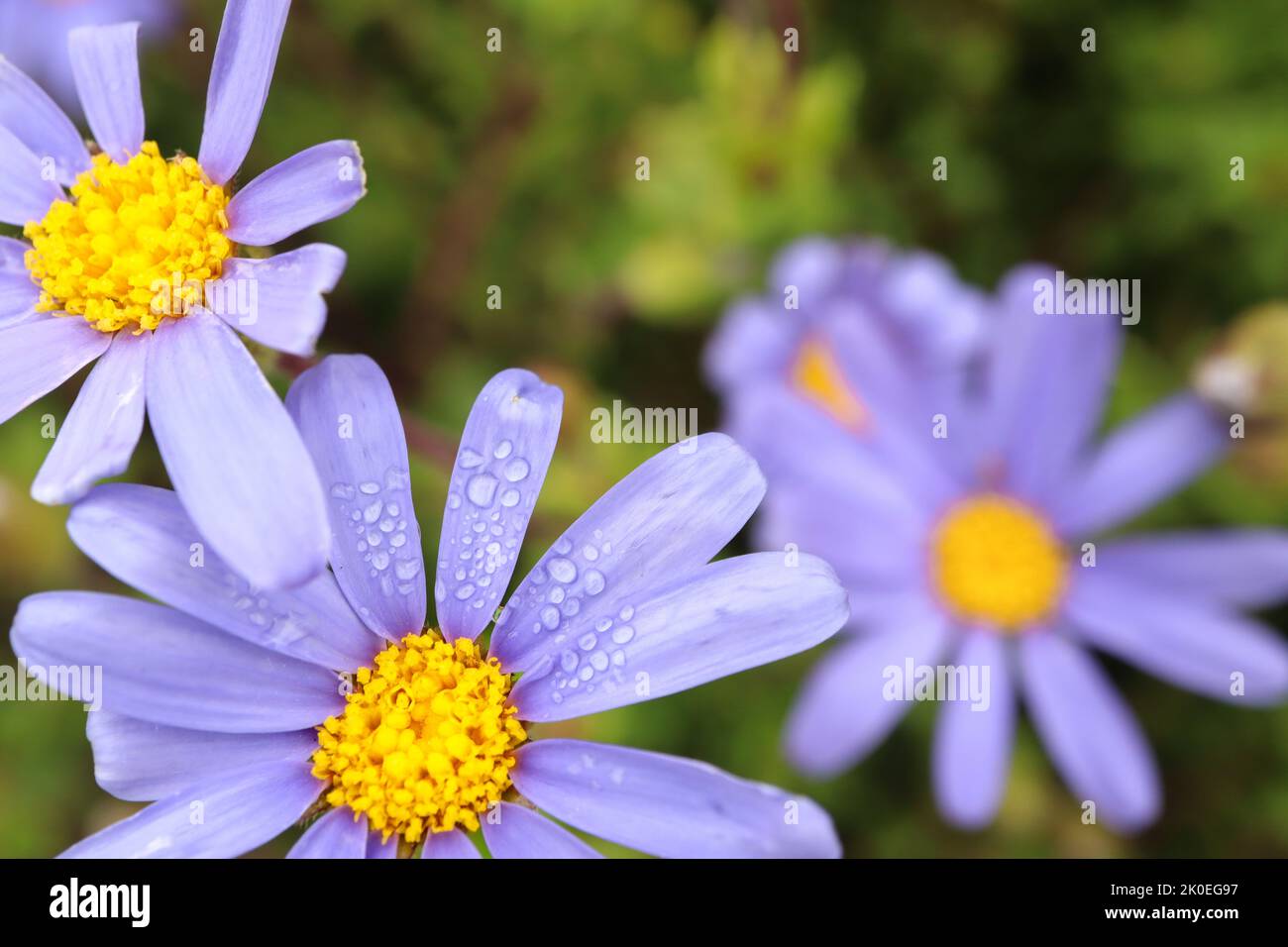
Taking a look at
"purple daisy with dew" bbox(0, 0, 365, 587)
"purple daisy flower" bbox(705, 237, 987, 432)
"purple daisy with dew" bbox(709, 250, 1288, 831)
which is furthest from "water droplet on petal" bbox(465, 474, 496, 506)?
"purple daisy flower" bbox(705, 237, 987, 432)

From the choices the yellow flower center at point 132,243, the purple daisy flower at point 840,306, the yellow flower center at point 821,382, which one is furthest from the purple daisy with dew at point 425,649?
the yellow flower center at point 821,382

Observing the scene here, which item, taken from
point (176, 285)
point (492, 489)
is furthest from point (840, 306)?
point (176, 285)

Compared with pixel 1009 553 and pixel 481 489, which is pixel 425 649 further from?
pixel 1009 553

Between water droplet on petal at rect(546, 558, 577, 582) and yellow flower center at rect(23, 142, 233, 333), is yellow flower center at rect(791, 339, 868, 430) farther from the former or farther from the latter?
yellow flower center at rect(23, 142, 233, 333)

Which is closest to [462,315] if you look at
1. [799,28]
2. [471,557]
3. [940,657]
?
[799,28]

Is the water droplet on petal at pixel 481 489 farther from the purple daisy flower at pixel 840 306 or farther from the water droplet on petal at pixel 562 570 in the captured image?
the purple daisy flower at pixel 840 306
